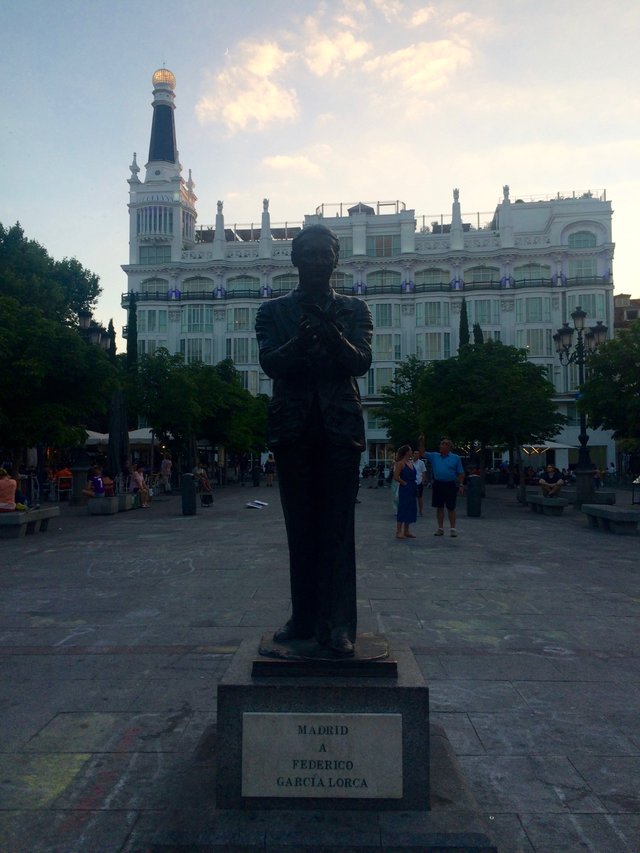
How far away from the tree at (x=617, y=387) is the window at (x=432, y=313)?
4197 centimetres

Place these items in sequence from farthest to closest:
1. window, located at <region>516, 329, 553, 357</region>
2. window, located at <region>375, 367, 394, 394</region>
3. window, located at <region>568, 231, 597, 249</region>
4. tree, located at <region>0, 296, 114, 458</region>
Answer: window, located at <region>375, 367, 394, 394</region> → window, located at <region>568, 231, 597, 249</region> → window, located at <region>516, 329, 553, 357</region> → tree, located at <region>0, 296, 114, 458</region>

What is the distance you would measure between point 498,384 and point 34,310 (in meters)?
13.4

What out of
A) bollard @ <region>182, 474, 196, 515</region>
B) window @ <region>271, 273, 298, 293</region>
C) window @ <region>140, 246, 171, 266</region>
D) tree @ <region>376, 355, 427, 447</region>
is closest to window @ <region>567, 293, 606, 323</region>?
tree @ <region>376, 355, 427, 447</region>

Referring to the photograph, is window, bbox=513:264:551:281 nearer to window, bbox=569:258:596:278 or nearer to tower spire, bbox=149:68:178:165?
window, bbox=569:258:596:278

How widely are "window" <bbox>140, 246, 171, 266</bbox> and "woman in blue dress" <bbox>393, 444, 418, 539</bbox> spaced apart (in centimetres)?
5588

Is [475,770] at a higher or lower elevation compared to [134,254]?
lower

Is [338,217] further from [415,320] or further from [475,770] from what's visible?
[475,770]

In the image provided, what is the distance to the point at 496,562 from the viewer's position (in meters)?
10.5

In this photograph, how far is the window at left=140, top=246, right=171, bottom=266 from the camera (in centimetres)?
6506

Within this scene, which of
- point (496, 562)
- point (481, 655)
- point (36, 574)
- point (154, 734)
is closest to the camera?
point (154, 734)

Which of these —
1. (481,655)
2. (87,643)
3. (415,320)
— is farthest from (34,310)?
(415,320)

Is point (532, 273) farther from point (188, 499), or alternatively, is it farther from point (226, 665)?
point (226, 665)

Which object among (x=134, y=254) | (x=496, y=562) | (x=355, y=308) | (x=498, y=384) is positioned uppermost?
(x=134, y=254)

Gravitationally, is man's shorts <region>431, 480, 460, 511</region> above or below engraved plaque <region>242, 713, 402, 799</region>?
above
